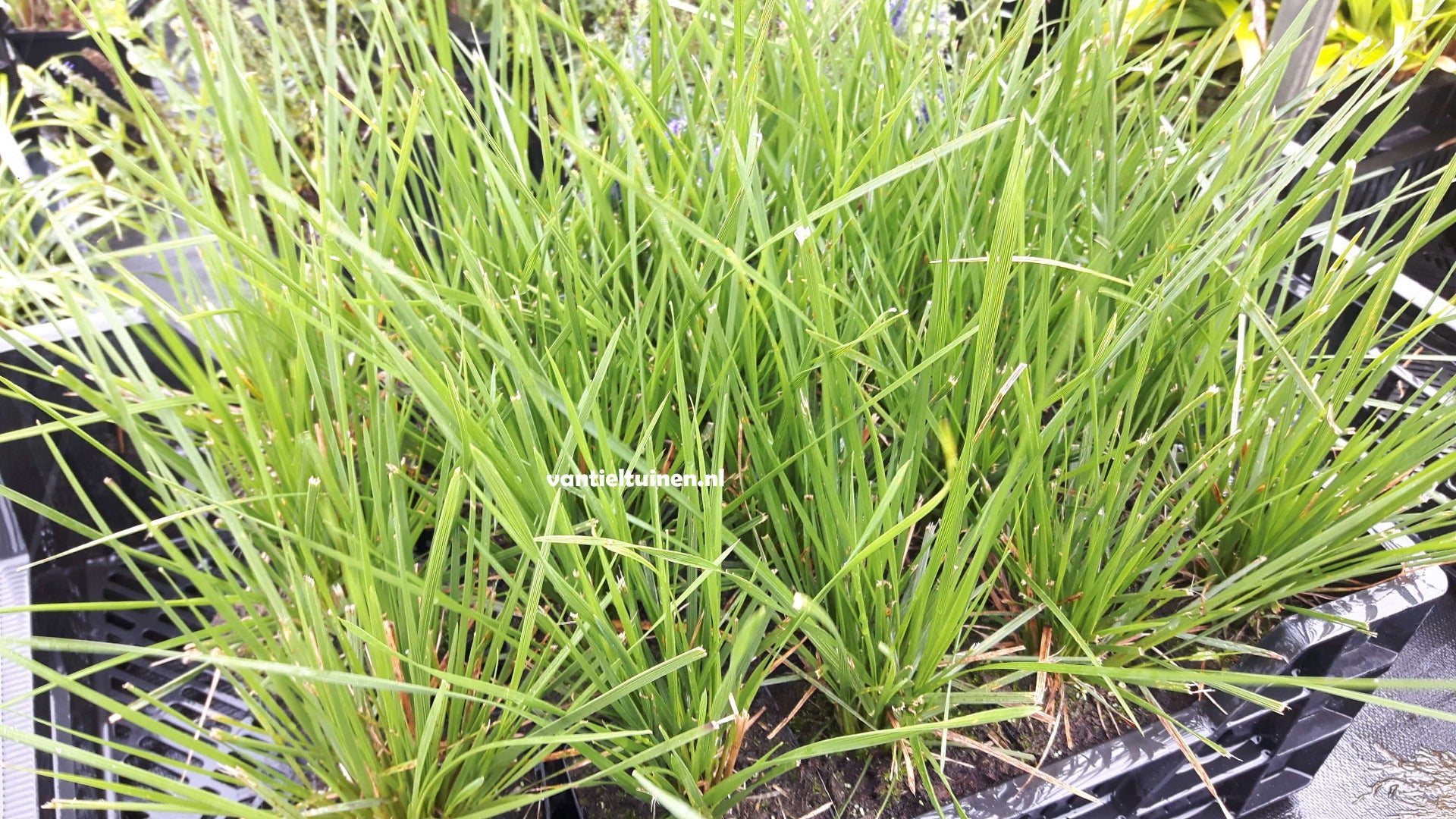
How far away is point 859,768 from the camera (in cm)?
44

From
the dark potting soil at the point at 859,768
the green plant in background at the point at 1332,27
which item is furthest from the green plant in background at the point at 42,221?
the green plant in background at the point at 1332,27

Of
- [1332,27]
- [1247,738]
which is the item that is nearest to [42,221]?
[1247,738]

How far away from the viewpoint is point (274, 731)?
40 cm

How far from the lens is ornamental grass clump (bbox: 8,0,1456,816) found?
0.35 m

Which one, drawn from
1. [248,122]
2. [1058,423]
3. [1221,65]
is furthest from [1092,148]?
[1221,65]

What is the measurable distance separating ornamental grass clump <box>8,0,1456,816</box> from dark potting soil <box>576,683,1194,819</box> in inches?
0.4

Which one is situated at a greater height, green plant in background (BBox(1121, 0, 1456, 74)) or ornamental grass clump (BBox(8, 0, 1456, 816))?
green plant in background (BBox(1121, 0, 1456, 74))

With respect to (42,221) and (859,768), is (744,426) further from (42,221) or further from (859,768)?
(42,221)

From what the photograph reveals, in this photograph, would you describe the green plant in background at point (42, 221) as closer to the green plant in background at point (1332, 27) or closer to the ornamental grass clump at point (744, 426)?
the ornamental grass clump at point (744, 426)

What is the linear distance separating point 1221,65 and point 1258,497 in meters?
1.23

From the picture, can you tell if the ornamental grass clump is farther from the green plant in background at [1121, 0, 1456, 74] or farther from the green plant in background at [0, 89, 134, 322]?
the green plant in background at [1121, 0, 1456, 74]

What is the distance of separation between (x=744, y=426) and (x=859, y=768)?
0.59ft

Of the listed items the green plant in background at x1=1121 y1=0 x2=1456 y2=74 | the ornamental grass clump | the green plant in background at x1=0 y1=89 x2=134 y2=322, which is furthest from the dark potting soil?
the green plant in background at x1=1121 y1=0 x2=1456 y2=74

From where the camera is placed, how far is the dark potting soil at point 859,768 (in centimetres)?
42
